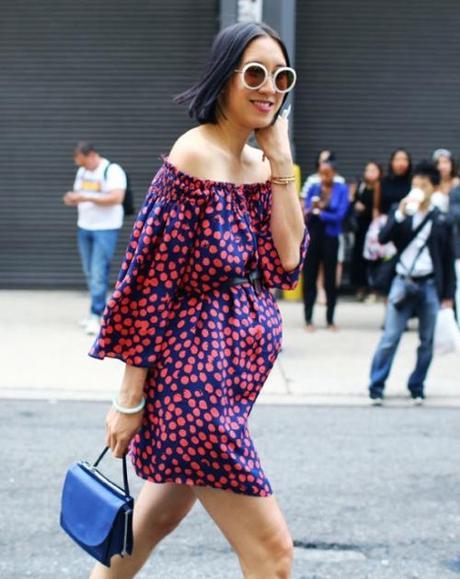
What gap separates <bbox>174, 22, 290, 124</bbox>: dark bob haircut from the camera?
3135 mm

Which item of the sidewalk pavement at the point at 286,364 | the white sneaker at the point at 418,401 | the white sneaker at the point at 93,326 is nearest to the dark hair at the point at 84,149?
the white sneaker at the point at 93,326

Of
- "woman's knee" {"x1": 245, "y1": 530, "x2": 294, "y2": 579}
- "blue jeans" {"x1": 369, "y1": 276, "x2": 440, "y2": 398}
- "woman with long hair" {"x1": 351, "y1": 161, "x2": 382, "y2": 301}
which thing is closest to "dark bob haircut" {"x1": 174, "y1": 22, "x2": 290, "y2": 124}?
"woman's knee" {"x1": 245, "y1": 530, "x2": 294, "y2": 579}

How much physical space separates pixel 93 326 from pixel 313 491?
5.38 meters

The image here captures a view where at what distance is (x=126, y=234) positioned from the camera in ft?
46.9

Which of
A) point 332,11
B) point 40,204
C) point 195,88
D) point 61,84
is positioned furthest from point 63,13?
point 195,88

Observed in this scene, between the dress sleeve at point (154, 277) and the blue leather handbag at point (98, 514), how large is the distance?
32 cm

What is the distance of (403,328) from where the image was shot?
8289 millimetres

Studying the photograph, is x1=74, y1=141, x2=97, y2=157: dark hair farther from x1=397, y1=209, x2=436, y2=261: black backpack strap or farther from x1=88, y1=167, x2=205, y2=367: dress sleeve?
x1=88, y1=167, x2=205, y2=367: dress sleeve

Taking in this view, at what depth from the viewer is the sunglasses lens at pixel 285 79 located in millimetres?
3178

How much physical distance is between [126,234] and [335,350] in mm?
4523

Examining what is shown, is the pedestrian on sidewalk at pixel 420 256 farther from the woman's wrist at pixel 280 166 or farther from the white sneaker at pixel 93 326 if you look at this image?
the woman's wrist at pixel 280 166

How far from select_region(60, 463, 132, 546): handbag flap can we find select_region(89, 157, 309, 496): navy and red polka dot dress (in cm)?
14

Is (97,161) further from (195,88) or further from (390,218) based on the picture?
(195,88)

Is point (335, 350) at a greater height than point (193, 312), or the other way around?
point (193, 312)
